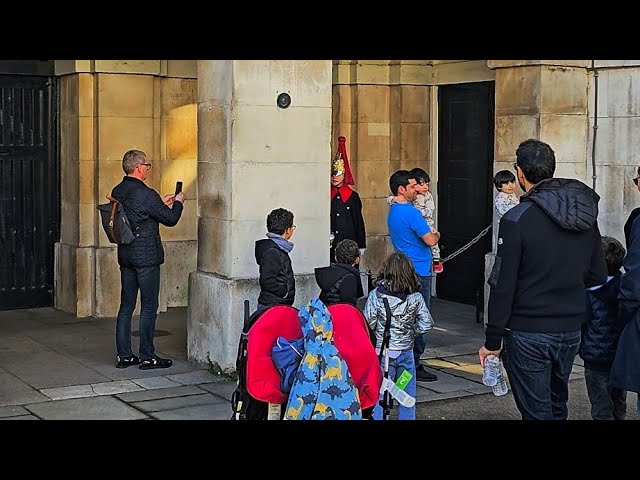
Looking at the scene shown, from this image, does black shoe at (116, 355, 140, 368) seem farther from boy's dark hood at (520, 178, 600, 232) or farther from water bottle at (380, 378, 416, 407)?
boy's dark hood at (520, 178, 600, 232)

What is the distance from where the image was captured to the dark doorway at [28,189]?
10930 millimetres

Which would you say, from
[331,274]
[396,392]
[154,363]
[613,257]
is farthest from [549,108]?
[396,392]

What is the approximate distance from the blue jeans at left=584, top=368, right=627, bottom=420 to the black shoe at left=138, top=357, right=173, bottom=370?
147 inches

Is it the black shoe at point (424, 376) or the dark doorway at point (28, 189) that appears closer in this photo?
the black shoe at point (424, 376)

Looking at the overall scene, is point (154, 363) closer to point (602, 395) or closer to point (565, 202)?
point (602, 395)

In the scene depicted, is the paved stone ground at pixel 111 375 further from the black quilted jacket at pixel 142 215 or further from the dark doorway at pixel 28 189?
the black quilted jacket at pixel 142 215

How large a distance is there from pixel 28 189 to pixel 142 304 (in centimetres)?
342

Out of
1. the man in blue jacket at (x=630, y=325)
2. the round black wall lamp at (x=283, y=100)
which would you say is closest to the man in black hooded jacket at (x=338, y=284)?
the man in blue jacket at (x=630, y=325)

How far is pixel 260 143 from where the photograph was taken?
26.6 ft

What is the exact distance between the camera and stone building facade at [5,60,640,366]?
26.6ft

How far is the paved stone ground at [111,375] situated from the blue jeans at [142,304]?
0.75 feet
